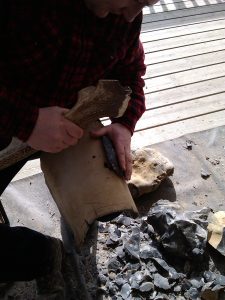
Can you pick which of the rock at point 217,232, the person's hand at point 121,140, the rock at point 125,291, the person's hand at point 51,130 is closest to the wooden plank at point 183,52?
the rock at point 217,232

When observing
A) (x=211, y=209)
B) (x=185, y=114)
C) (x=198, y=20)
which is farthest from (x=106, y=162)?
(x=198, y=20)

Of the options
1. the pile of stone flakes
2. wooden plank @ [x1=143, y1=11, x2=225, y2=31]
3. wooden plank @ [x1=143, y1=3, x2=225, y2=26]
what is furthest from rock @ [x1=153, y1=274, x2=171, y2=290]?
wooden plank @ [x1=143, y1=3, x2=225, y2=26]

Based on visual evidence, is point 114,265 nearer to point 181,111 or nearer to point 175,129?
point 175,129

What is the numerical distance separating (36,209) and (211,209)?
26.9 inches

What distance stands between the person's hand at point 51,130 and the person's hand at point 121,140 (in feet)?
0.55

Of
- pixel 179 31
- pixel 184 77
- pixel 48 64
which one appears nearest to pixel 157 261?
pixel 48 64

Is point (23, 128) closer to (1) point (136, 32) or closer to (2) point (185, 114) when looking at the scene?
(1) point (136, 32)

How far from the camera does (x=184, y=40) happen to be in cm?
268

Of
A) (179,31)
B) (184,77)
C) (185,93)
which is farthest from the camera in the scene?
(179,31)

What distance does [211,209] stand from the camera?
154cm

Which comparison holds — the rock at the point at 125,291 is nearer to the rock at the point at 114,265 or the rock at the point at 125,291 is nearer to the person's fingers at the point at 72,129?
the rock at the point at 114,265

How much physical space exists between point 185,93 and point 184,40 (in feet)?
2.18

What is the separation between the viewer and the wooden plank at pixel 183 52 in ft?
8.09

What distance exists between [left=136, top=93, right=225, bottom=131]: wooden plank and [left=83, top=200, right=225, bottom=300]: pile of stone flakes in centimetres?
67
